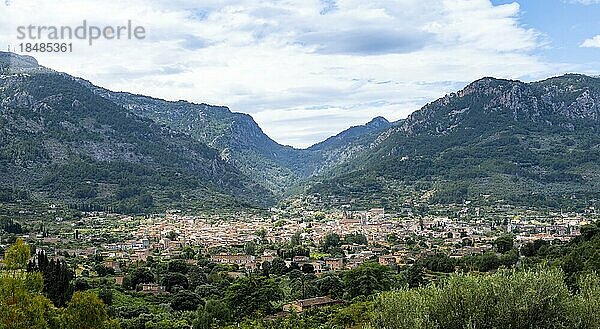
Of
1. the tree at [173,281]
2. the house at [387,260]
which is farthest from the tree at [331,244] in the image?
the tree at [173,281]

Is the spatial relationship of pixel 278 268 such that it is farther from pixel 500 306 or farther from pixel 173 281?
pixel 500 306

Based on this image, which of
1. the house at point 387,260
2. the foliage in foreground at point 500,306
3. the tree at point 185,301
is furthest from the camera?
the house at point 387,260

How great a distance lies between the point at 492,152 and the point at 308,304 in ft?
386

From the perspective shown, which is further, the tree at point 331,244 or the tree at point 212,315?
the tree at point 331,244

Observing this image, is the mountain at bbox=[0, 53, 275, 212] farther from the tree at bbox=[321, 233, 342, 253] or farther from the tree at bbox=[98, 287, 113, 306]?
the tree at bbox=[98, 287, 113, 306]

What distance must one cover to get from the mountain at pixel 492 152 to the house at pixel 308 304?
8176 cm

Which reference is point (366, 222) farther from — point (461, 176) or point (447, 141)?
point (447, 141)

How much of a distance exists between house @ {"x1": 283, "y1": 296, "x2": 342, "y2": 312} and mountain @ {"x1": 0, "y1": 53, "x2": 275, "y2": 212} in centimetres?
7443

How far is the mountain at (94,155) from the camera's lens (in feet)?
375

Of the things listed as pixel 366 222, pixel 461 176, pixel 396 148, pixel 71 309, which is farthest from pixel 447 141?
pixel 71 309

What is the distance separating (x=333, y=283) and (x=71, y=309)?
76.9ft

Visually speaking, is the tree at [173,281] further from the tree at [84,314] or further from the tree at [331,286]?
the tree at [84,314]

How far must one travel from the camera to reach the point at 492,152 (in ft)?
472

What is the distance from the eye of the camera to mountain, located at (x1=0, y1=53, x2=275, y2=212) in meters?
114
